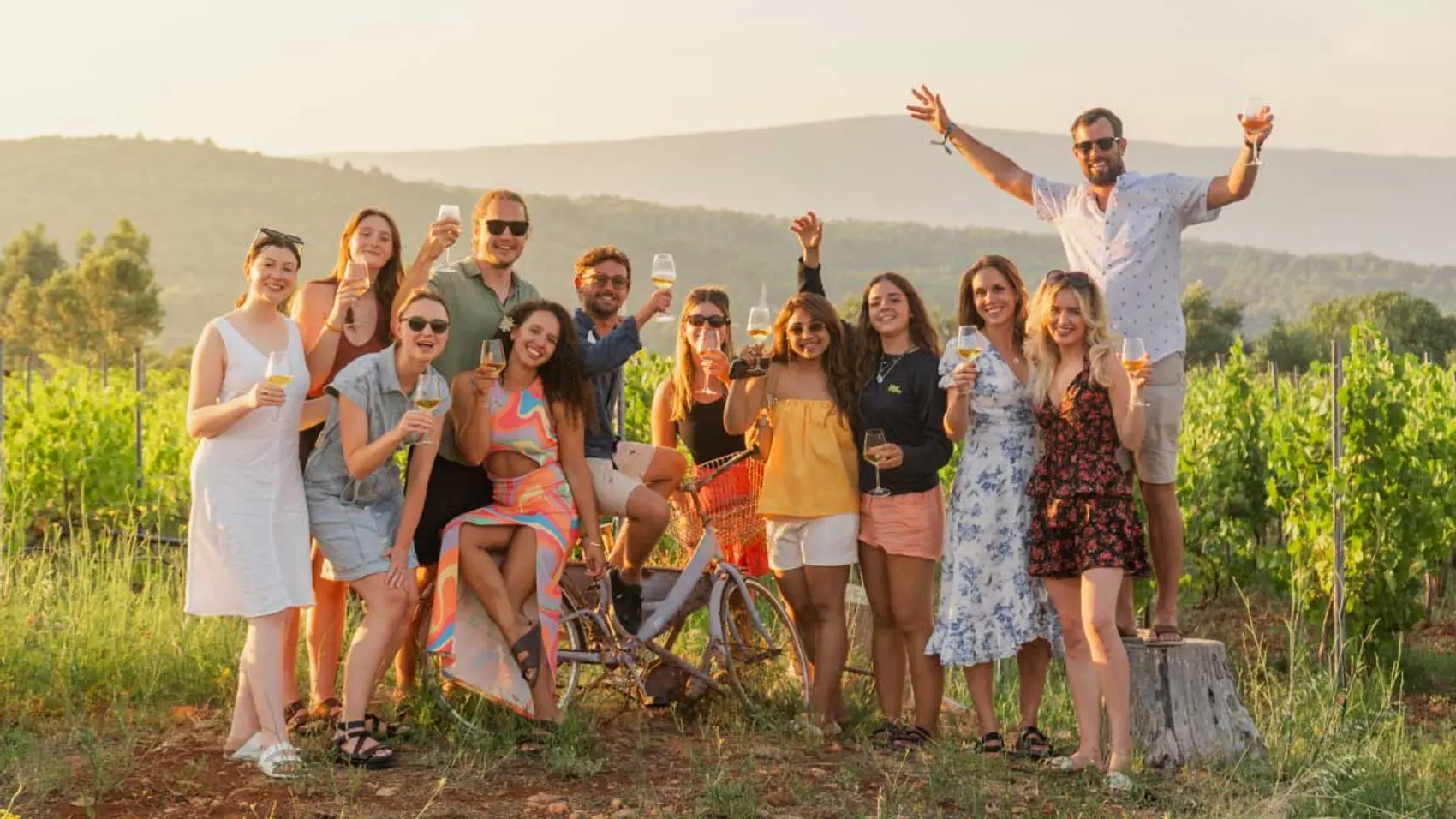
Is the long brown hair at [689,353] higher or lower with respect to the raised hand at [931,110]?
lower

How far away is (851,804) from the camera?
193 inches

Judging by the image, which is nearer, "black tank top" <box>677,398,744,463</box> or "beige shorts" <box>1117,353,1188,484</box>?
"beige shorts" <box>1117,353,1188,484</box>

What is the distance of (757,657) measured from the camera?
233 inches

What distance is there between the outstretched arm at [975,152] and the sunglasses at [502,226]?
5.73 ft

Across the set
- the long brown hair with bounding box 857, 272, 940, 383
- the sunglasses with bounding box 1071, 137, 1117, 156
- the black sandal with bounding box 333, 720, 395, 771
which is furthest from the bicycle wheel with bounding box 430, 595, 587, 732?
the sunglasses with bounding box 1071, 137, 1117, 156

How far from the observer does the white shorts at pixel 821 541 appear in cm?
574

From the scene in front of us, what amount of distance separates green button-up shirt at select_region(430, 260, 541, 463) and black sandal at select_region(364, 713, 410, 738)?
1269 mm

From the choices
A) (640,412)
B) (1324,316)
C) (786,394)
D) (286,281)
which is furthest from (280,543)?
(1324,316)

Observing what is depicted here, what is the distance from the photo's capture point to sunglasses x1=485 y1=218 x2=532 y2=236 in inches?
221

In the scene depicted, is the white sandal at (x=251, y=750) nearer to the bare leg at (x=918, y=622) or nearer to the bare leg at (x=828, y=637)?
the bare leg at (x=828, y=637)

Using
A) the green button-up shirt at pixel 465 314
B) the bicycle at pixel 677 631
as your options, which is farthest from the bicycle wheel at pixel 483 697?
the green button-up shirt at pixel 465 314

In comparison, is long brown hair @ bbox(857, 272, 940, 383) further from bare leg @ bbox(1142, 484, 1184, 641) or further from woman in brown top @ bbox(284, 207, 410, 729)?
woman in brown top @ bbox(284, 207, 410, 729)

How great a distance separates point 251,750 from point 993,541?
274 centimetres

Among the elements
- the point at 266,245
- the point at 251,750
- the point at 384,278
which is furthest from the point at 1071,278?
the point at 251,750
